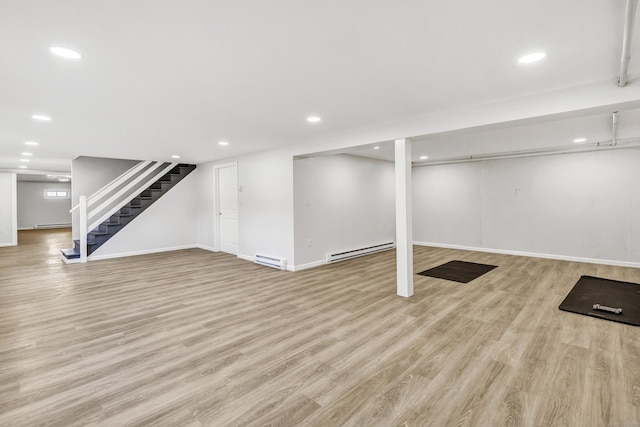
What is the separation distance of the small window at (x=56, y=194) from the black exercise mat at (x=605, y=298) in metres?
18.6

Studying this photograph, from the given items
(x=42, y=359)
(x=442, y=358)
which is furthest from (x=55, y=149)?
(x=442, y=358)

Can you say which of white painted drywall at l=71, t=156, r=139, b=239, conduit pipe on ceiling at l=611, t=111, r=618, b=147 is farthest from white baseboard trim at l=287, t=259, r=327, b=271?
white painted drywall at l=71, t=156, r=139, b=239

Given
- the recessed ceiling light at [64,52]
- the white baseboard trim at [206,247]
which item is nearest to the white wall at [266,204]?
the white baseboard trim at [206,247]

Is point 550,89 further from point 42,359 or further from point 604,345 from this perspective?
point 42,359

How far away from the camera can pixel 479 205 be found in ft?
23.9

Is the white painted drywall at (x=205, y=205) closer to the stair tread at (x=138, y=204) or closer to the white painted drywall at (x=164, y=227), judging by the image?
the white painted drywall at (x=164, y=227)

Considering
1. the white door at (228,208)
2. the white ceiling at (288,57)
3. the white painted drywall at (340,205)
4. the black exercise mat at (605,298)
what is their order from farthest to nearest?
1. the white door at (228,208)
2. the white painted drywall at (340,205)
3. the black exercise mat at (605,298)
4. the white ceiling at (288,57)

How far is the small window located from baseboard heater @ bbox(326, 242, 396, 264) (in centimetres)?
1488

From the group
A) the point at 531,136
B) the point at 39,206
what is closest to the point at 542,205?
the point at 531,136

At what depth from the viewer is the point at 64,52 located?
207 centimetres

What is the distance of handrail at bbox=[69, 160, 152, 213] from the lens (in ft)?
22.5

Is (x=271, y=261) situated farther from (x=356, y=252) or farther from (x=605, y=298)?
(x=605, y=298)

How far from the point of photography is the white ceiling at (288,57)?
5.42 feet

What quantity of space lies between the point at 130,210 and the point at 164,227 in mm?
887
